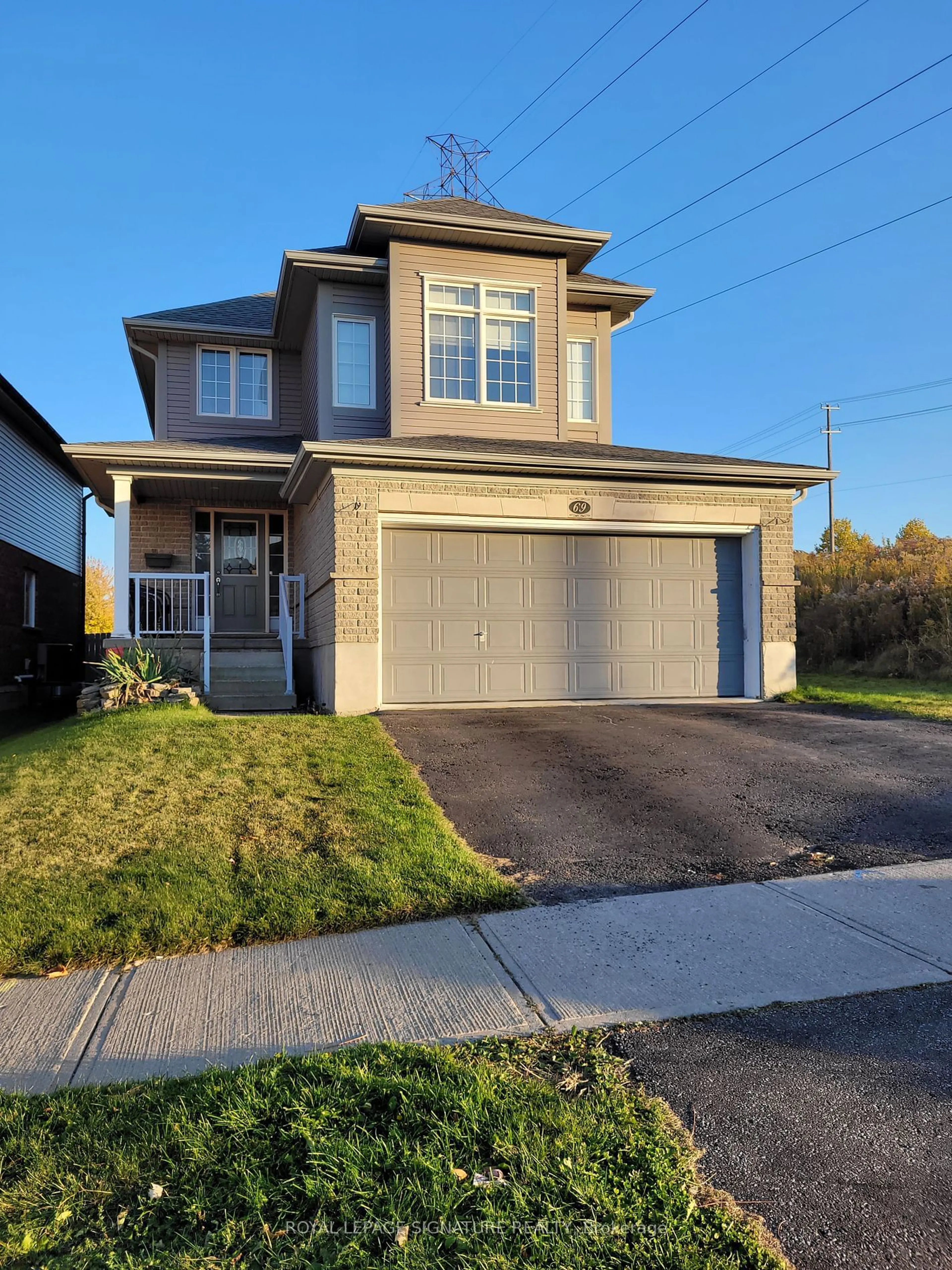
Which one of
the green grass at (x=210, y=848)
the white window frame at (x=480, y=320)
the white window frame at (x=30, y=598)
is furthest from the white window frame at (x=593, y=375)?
the white window frame at (x=30, y=598)

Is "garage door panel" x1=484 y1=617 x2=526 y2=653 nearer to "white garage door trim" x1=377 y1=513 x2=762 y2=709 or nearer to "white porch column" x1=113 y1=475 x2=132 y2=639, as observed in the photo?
"white garage door trim" x1=377 y1=513 x2=762 y2=709

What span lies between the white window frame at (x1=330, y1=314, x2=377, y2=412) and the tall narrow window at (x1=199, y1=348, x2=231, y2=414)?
3.19 metres

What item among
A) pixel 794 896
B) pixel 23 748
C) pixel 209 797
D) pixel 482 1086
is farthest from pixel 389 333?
pixel 482 1086

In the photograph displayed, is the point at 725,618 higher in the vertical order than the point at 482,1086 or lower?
higher

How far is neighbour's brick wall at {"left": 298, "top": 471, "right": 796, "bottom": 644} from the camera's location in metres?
10.6

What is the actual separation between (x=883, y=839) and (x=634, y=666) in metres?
6.05

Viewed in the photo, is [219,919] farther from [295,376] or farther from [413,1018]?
[295,376]

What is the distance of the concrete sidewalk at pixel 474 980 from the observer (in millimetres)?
3316

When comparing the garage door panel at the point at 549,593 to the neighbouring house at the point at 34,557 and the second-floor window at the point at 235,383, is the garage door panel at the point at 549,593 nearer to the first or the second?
the second-floor window at the point at 235,383

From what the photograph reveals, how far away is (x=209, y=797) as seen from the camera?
6.64 m

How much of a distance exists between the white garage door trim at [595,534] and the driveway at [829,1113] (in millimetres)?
7857

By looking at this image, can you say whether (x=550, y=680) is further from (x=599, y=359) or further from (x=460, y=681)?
(x=599, y=359)

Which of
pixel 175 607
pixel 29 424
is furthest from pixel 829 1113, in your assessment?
pixel 29 424

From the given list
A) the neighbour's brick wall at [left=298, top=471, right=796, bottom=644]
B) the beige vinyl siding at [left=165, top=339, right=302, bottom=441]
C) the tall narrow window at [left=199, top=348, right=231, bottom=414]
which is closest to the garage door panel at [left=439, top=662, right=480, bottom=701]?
the neighbour's brick wall at [left=298, top=471, right=796, bottom=644]
